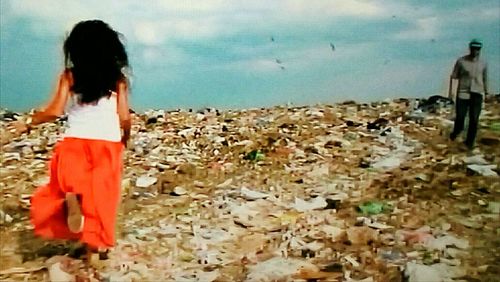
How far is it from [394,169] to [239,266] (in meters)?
0.44

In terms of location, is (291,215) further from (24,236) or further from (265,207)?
(24,236)

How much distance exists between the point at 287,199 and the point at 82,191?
18.6 inches

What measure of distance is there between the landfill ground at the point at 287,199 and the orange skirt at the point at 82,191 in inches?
1.5

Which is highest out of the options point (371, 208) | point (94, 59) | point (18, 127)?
point (94, 59)

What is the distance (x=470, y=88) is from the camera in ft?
6.81

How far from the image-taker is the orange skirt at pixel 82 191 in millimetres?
1929

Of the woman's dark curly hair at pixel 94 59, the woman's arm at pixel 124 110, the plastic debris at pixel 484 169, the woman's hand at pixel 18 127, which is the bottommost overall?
the plastic debris at pixel 484 169

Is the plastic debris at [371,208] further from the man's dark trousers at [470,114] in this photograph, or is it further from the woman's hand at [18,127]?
the woman's hand at [18,127]

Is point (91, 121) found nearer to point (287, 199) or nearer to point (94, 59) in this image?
point (94, 59)

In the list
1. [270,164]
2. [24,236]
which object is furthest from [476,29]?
[24,236]

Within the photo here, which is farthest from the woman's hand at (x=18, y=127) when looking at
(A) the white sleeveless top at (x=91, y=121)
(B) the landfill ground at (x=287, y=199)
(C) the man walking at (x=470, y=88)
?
(C) the man walking at (x=470, y=88)

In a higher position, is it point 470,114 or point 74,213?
point 470,114

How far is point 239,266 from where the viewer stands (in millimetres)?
1973

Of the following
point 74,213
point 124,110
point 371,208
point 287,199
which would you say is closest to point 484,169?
point 371,208
